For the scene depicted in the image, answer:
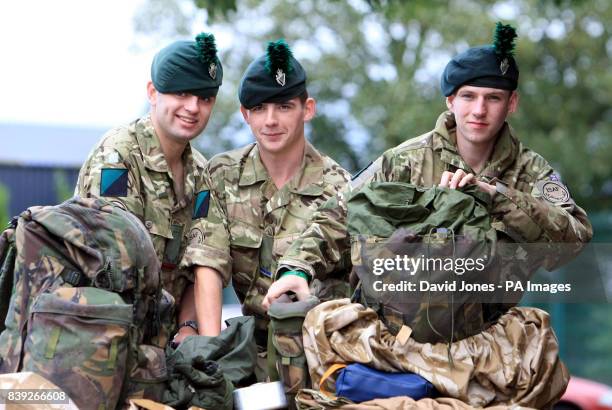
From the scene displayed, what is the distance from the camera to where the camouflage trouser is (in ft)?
13.3

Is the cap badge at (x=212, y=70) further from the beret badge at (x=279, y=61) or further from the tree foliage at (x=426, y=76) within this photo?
the tree foliage at (x=426, y=76)

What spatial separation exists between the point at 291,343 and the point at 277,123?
1221 mm

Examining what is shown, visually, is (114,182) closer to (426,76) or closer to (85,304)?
(85,304)

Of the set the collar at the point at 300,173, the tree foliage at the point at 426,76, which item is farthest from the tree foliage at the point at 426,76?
the collar at the point at 300,173

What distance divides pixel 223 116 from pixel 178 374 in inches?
689

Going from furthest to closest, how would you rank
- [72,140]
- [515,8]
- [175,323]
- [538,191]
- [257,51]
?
[72,140], [257,51], [515,8], [175,323], [538,191]

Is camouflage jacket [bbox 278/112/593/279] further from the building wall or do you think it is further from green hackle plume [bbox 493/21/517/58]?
the building wall

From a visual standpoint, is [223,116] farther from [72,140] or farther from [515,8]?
[72,140]

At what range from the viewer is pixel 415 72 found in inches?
840

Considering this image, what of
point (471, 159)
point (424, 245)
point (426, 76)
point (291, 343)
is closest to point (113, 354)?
point (291, 343)

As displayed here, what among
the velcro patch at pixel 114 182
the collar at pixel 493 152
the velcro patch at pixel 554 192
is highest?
the collar at pixel 493 152

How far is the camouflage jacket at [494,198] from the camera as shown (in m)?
4.19

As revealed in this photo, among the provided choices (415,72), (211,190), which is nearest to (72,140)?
(415,72)

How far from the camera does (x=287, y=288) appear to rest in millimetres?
4195
